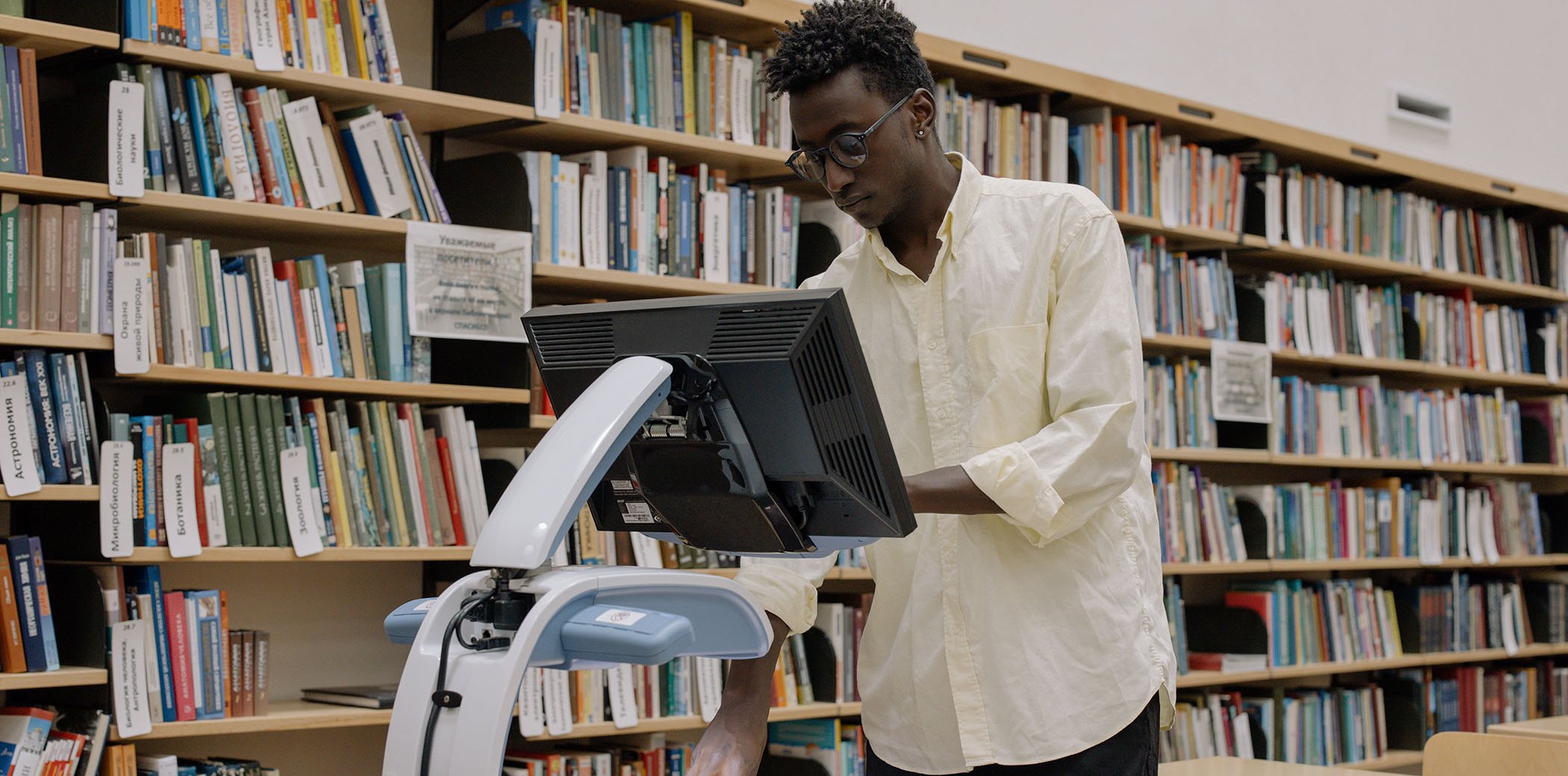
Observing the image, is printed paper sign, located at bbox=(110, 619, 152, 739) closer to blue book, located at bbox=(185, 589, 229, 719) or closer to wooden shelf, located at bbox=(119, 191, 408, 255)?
blue book, located at bbox=(185, 589, 229, 719)

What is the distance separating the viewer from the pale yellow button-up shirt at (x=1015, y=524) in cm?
140

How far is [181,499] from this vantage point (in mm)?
2371

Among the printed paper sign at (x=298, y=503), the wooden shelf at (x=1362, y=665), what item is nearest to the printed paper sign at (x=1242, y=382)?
the wooden shelf at (x=1362, y=665)

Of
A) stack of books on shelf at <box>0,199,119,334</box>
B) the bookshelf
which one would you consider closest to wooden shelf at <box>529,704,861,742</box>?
the bookshelf

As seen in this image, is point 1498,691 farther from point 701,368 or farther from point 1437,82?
point 701,368

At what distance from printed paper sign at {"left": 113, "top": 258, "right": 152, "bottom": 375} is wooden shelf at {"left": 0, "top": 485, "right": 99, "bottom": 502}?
19cm

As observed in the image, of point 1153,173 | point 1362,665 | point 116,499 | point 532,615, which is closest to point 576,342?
point 532,615

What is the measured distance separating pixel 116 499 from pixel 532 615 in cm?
159

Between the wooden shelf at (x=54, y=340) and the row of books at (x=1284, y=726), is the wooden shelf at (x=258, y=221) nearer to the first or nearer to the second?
the wooden shelf at (x=54, y=340)

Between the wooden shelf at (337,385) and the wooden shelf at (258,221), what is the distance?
0.26 m

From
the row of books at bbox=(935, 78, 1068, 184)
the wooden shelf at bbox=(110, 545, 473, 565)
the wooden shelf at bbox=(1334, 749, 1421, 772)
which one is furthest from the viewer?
the wooden shelf at bbox=(1334, 749, 1421, 772)

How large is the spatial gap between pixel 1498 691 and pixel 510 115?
3.74m

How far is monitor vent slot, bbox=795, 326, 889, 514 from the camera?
1.06 meters

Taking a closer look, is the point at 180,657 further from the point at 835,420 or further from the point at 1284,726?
the point at 1284,726
